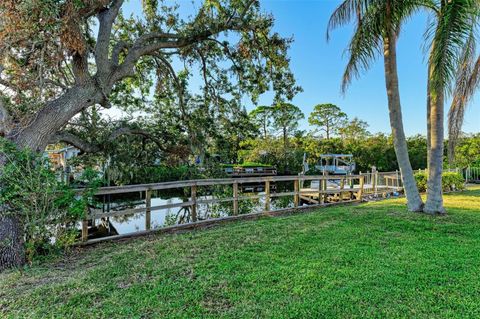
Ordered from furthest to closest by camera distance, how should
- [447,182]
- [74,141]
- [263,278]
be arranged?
[447,182] < [74,141] < [263,278]

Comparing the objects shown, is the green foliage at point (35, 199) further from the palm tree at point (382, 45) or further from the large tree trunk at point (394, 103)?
the large tree trunk at point (394, 103)

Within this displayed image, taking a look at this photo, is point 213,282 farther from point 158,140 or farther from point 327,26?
point 327,26

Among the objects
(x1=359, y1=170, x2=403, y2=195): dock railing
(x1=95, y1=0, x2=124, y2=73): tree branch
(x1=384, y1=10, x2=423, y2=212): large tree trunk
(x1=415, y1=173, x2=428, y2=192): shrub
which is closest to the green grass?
(x1=384, y1=10, x2=423, y2=212): large tree trunk

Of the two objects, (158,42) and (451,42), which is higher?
(158,42)

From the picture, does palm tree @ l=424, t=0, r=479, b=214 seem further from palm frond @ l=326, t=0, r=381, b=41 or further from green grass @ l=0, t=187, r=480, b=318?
green grass @ l=0, t=187, r=480, b=318

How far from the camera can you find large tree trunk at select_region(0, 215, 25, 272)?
3488mm

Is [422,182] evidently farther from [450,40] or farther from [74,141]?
[74,141]

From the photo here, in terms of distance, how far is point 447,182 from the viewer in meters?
11.8

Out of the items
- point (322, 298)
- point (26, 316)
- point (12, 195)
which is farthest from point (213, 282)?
point (12, 195)

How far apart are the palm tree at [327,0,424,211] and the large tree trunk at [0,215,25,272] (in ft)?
23.0

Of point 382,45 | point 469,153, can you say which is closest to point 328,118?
point 469,153

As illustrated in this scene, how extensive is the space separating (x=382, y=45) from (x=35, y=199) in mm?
7456

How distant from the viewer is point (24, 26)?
11.4 ft

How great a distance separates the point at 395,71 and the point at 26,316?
7.44 meters
